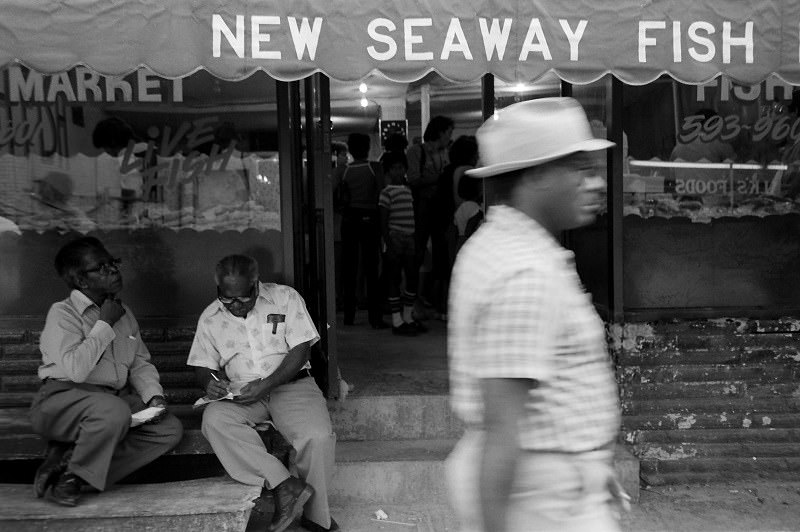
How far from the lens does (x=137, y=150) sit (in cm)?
563

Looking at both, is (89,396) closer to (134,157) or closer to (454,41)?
(134,157)

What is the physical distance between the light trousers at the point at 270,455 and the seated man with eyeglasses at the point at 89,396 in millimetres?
338

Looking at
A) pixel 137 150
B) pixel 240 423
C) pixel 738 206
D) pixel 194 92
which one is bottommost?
pixel 240 423

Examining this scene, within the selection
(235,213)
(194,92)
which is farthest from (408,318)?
(194,92)

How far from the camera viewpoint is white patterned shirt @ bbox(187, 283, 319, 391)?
4.82 m

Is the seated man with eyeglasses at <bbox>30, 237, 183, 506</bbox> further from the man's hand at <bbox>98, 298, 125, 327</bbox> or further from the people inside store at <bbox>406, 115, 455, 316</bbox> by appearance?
the people inside store at <bbox>406, 115, 455, 316</bbox>

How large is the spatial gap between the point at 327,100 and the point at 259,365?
162 cm

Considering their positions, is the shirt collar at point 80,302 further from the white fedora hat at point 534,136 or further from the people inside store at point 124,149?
the white fedora hat at point 534,136

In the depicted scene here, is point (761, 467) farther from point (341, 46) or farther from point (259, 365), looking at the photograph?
point (341, 46)

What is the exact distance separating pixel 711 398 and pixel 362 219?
3.61m

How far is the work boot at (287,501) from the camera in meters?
4.50

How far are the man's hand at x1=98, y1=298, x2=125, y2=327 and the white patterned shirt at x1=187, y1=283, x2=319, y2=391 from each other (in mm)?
481

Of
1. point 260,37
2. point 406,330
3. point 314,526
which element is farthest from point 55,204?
point 406,330

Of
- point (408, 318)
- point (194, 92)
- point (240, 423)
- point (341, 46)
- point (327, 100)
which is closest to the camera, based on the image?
point (341, 46)
